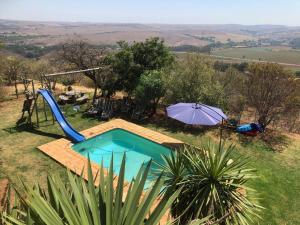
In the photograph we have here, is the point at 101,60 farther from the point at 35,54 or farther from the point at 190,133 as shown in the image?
the point at 35,54

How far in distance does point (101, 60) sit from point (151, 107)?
15.9 ft

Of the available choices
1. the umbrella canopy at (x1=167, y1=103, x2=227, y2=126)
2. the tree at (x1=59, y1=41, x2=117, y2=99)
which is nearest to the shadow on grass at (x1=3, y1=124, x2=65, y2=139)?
the tree at (x1=59, y1=41, x2=117, y2=99)

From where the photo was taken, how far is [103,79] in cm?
1838

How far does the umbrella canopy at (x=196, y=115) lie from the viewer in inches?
406

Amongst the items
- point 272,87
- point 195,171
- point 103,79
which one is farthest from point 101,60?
point 195,171

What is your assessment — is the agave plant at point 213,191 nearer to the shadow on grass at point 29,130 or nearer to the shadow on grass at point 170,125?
the shadow on grass at point 170,125

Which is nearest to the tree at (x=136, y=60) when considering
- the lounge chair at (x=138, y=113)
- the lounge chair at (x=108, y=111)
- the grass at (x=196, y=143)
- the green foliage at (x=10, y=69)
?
the lounge chair at (x=138, y=113)

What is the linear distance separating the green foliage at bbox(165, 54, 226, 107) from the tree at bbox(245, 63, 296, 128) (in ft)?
5.88

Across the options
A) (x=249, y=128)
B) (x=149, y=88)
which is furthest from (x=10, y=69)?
(x=249, y=128)

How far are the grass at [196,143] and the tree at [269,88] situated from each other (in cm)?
177

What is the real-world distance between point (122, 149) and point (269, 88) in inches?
331

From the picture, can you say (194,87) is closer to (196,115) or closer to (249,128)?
(249,128)

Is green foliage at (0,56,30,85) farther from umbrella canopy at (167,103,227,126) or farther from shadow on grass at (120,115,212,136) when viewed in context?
umbrella canopy at (167,103,227,126)

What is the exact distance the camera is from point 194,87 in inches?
641
